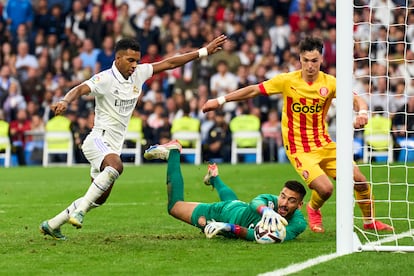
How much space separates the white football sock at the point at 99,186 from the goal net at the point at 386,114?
8.40 feet

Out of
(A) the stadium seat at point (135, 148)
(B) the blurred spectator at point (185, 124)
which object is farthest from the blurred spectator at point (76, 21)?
(B) the blurred spectator at point (185, 124)

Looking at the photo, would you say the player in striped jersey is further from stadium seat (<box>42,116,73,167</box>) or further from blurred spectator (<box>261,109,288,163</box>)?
stadium seat (<box>42,116,73,167</box>)

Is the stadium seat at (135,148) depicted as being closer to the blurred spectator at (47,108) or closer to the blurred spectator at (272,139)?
the blurred spectator at (47,108)

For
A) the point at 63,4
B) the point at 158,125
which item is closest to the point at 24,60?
the point at 63,4

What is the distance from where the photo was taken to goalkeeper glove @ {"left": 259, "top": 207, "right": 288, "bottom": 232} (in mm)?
11102

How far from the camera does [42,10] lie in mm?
30578

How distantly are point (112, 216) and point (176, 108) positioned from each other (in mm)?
13221

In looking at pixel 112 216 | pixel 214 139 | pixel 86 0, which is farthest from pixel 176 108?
pixel 112 216

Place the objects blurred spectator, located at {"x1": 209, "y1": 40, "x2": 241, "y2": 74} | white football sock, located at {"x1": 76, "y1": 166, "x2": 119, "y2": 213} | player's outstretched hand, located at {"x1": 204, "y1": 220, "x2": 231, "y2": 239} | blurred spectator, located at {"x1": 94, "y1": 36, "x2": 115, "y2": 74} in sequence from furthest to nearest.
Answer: blurred spectator, located at {"x1": 209, "y1": 40, "x2": 241, "y2": 74} < blurred spectator, located at {"x1": 94, "y1": 36, "x2": 115, "y2": 74} < white football sock, located at {"x1": 76, "y1": 166, "x2": 119, "y2": 213} < player's outstretched hand, located at {"x1": 204, "y1": 220, "x2": 231, "y2": 239}

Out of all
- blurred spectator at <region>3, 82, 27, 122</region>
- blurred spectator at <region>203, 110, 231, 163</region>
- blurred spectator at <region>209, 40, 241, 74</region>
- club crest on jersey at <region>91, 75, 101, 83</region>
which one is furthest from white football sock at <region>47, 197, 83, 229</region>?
blurred spectator at <region>209, 40, 241, 74</region>

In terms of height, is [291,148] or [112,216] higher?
[291,148]

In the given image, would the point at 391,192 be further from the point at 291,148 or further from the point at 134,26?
the point at 134,26

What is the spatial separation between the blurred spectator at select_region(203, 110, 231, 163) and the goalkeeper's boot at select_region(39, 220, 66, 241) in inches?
592

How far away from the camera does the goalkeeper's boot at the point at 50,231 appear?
11617 mm
